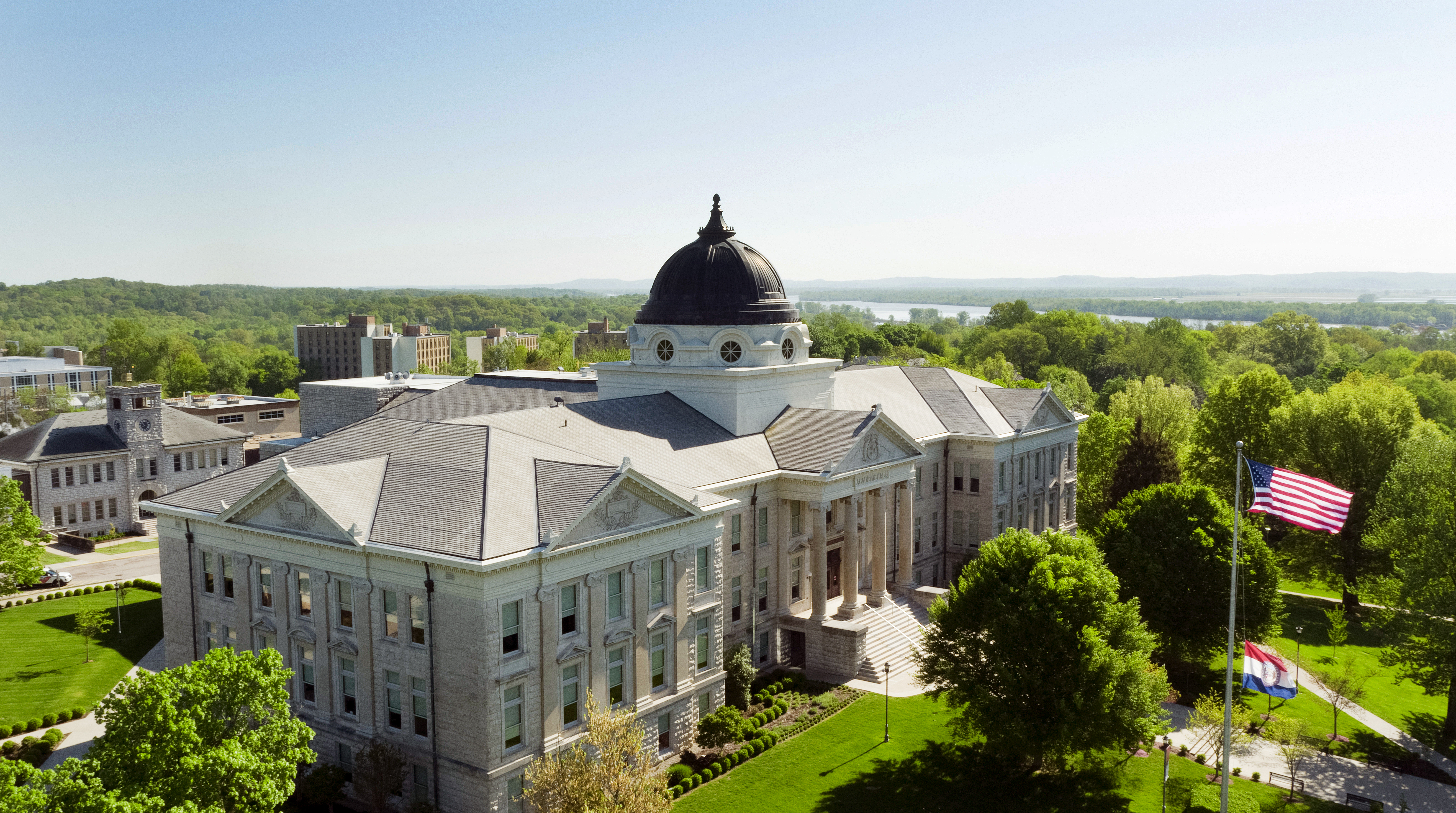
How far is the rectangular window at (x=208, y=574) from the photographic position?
40500 millimetres

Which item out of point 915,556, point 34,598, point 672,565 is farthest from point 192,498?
point 915,556

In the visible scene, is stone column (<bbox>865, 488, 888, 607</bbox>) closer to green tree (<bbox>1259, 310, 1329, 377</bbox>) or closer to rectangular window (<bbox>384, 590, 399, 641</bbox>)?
rectangular window (<bbox>384, 590, 399, 641</bbox>)

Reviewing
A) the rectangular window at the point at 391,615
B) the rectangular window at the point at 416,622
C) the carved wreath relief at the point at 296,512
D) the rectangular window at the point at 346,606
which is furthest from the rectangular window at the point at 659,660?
the carved wreath relief at the point at 296,512

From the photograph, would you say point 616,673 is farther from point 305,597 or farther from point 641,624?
point 305,597

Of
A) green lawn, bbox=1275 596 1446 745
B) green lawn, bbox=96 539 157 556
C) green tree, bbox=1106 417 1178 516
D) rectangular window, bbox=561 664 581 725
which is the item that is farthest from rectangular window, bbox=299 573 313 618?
green tree, bbox=1106 417 1178 516

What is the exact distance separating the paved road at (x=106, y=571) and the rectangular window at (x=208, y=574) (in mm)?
25921

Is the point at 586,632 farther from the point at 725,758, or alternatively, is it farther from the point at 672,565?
the point at 725,758

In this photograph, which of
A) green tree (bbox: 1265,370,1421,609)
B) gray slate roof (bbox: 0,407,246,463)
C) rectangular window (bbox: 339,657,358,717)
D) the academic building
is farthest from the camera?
gray slate roof (bbox: 0,407,246,463)

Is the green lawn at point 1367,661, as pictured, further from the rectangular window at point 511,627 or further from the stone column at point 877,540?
the rectangular window at point 511,627

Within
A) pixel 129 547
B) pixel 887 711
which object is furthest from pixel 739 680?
pixel 129 547

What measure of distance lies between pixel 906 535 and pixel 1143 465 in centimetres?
2593

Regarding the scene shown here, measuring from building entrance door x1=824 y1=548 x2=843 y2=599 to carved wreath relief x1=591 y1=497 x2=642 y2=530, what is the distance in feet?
64.2

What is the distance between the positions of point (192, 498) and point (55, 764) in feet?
36.6

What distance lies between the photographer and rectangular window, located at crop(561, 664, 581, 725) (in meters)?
35.7
